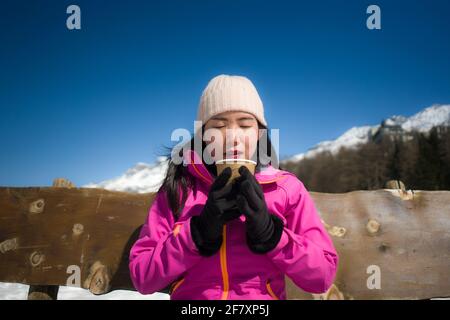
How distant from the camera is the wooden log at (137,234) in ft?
8.27

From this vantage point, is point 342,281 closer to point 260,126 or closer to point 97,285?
point 260,126

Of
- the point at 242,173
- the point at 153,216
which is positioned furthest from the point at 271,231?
the point at 153,216

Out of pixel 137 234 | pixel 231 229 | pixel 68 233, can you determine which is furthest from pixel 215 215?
pixel 68 233

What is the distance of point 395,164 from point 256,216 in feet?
151

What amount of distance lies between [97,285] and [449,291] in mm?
2594

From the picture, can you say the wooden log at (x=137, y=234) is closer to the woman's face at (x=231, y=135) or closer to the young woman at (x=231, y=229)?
the young woman at (x=231, y=229)

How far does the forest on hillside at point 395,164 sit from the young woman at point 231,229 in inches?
1347

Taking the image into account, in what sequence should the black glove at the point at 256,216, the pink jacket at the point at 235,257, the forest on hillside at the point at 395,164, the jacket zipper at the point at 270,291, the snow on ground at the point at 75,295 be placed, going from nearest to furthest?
1. the black glove at the point at 256,216
2. the pink jacket at the point at 235,257
3. the jacket zipper at the point at 270,291
4. the snow on ground at the point at 75,295
5. the forest on hillside at the point at 395,164

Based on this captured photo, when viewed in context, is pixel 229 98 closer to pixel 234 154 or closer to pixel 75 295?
pixel 234 154

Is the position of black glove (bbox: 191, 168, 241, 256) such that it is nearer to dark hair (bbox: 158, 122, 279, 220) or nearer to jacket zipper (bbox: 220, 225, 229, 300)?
jacket zipper (bbox: 220, 225, 229, 300)

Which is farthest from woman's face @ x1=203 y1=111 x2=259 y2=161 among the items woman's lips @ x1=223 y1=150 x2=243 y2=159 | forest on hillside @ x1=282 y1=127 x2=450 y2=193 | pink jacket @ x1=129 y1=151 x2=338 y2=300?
forest on hillside @ x1=282 y1=127 x2=450 y2=193

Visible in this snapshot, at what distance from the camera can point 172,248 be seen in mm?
1707

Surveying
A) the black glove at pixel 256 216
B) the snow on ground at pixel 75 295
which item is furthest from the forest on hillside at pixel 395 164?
the black glove at pixel 256 216
